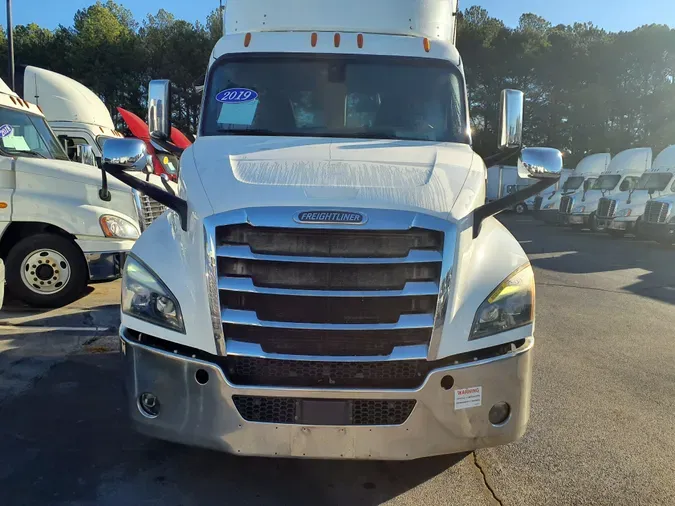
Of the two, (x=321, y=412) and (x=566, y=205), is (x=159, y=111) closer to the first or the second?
(x=321, y=412)

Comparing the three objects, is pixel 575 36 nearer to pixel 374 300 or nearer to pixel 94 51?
pixel 94 51

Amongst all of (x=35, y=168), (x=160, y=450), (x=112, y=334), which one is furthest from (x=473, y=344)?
(x=35, y=168)

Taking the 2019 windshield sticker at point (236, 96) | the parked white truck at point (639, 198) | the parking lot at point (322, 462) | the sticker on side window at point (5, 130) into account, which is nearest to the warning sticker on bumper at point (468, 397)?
the parking lot at point (322, 462)

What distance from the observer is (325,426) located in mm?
2818

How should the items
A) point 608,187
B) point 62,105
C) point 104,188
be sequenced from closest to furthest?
point 104,188
point 62,105
point 608,187

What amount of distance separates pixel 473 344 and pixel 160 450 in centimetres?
216

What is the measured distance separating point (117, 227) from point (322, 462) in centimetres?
472

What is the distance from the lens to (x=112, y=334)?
6.23 m

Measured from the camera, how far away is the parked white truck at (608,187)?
21.1 m

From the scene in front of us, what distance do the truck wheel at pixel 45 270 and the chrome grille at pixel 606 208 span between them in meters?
18.1

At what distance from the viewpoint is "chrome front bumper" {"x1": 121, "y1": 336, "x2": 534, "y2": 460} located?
282 centimetres

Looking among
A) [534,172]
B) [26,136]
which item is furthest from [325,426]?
[26,136]

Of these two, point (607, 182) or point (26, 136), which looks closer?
point (26, 136)

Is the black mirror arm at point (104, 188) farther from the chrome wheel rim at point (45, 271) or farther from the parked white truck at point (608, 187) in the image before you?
the parked white truck at point (608, 187)
